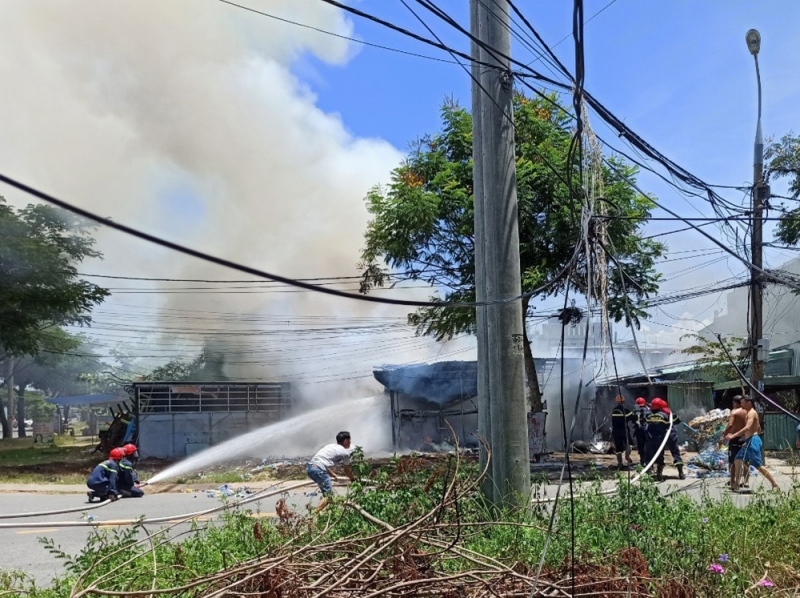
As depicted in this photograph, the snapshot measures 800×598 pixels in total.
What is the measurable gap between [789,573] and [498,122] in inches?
161

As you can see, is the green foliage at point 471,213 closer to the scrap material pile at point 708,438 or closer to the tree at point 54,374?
the scrap material pile at point 708,438

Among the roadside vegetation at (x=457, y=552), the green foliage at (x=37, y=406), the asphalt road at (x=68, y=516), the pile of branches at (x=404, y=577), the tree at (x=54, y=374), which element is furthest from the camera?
the green foliage at (x=37, y=406)

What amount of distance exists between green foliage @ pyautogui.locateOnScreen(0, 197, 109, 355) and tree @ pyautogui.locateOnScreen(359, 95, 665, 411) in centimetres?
959

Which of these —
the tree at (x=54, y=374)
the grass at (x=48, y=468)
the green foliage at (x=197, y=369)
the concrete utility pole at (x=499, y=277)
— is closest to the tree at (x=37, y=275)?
the grass at (x=48, y=468)

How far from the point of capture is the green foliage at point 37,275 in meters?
18.4

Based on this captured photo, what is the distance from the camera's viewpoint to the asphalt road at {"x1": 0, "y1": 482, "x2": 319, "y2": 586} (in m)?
6.54

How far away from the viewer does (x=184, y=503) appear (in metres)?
11.4

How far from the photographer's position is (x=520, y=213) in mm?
12922

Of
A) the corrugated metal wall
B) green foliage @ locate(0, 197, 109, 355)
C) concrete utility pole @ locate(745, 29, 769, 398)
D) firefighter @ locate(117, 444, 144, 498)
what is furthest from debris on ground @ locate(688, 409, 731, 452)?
green foliage @ locate(0, 197, 109, 355)

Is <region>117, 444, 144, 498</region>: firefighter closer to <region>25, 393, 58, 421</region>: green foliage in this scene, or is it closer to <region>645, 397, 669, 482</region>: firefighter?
<region>645, 397, 669, 482</region>: firefighter

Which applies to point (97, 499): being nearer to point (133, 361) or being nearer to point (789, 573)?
point (789, 573)

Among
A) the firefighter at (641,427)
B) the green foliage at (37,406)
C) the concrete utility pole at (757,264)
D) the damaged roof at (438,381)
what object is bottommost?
the green foliage at (37,406)

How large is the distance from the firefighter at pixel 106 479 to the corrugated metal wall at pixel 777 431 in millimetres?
14066

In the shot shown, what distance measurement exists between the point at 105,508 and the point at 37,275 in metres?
10.1
